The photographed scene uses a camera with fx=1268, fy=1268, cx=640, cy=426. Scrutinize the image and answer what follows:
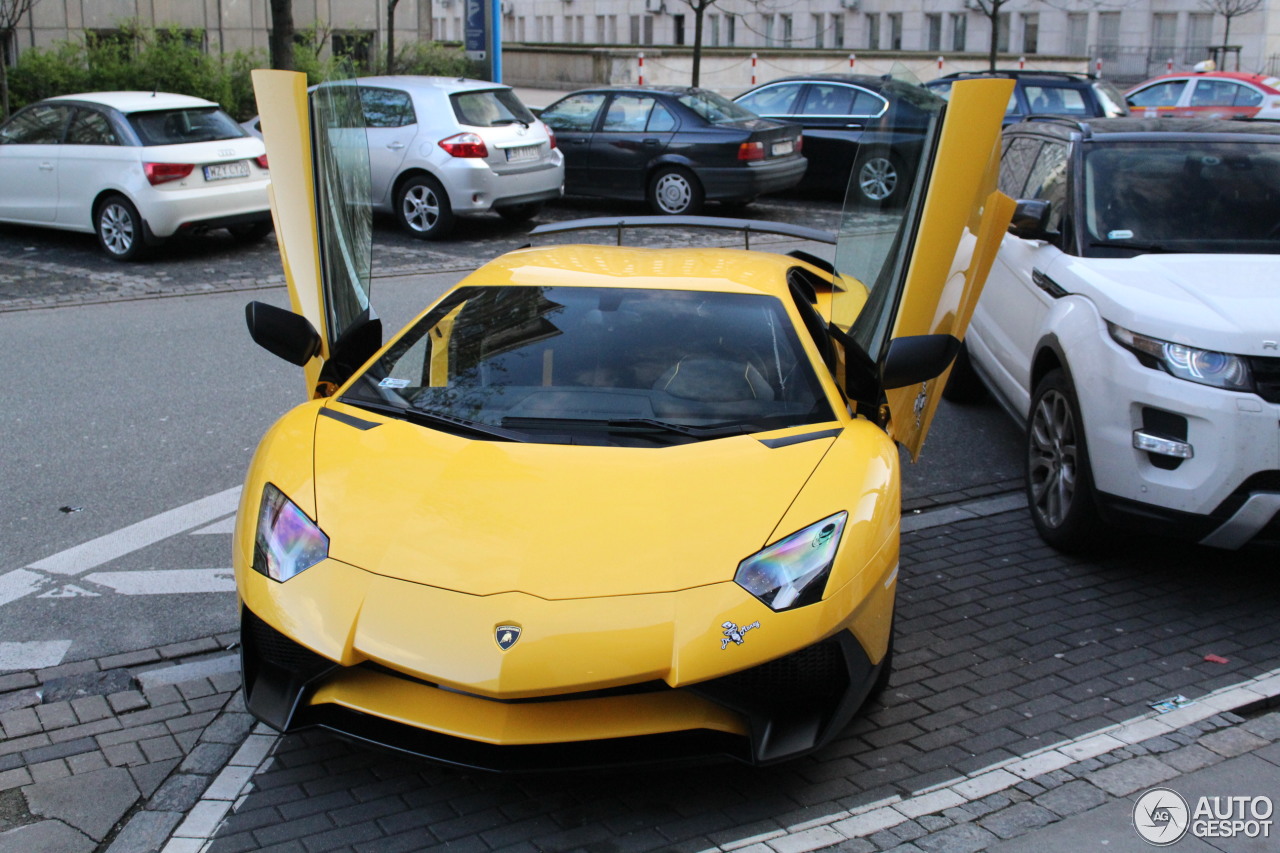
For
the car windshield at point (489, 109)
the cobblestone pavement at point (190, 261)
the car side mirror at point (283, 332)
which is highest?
the car windshield at point (489, 109)

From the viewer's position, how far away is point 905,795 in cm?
369

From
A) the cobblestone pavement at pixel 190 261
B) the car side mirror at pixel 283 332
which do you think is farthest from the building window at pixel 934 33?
the car side mirror at pixel 283 332

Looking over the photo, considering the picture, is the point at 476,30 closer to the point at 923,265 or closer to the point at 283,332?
the point at 283,332

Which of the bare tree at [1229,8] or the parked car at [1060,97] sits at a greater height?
the bare tree at [1229,8]

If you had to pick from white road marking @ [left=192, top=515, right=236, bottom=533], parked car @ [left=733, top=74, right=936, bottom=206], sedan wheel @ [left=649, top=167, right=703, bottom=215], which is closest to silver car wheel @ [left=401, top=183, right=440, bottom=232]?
sedan wheel @ [left=649, top=167, right=703, bottom=215]

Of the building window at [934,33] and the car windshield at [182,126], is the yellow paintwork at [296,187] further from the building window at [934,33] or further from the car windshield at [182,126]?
the building window at [934,33]

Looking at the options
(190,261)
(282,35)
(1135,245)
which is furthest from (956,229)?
(282,35)

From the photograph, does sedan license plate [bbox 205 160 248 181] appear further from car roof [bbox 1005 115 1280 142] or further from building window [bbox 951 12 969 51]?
building window [bbox 951 12 969 51]

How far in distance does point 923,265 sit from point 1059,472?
55.3 inches

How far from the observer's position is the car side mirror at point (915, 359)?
4.43m

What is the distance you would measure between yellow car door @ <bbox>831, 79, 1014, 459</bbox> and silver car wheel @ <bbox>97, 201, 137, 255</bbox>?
917 cm

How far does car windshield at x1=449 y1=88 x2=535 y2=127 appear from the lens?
45.0 ft

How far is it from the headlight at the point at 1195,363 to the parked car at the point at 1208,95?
19219mm

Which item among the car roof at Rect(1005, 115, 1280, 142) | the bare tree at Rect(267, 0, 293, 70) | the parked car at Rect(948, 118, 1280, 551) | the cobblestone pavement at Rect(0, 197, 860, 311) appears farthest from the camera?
the bare tree at Rect(267, 0, 293, 70)
